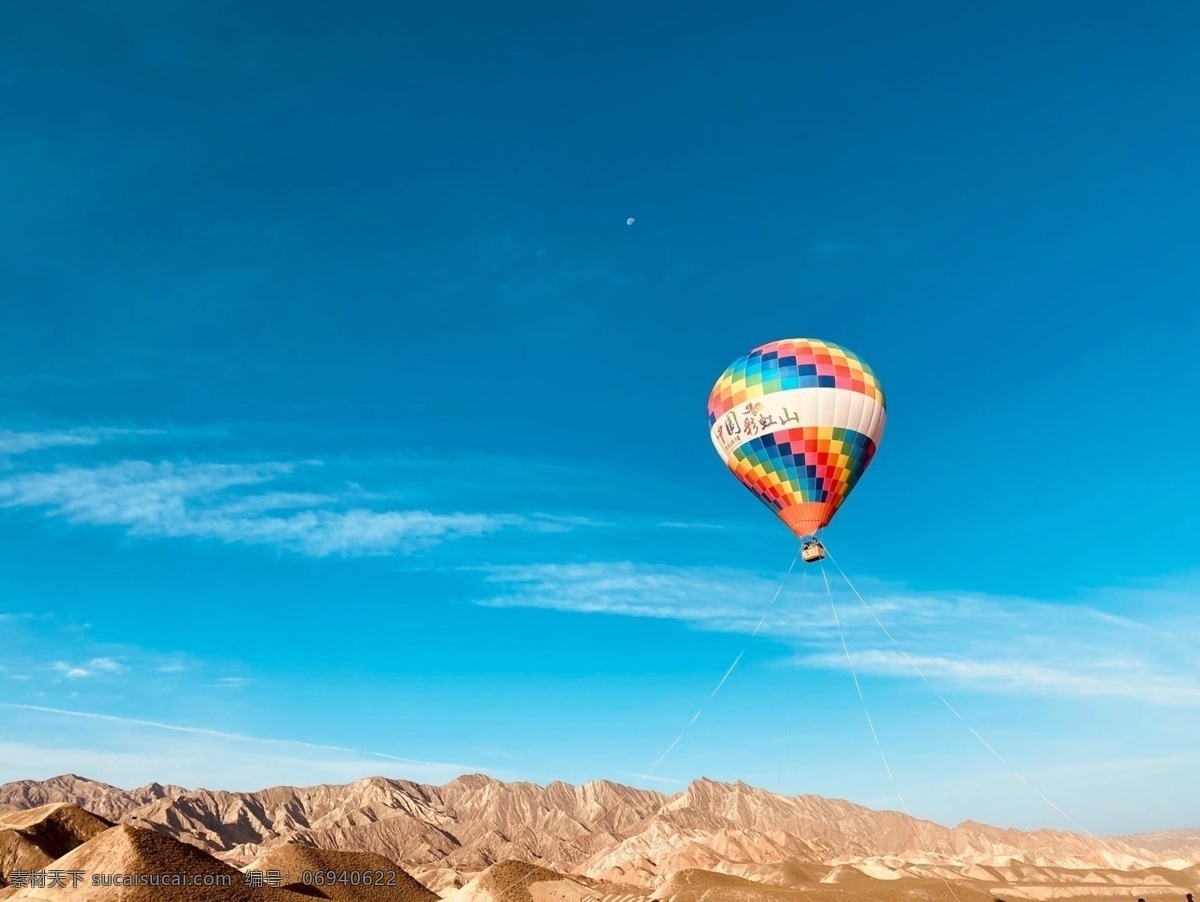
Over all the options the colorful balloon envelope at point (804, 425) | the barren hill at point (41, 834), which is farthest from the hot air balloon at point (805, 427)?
the barren hill at point (41, 834)

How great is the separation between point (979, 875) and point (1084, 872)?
92.2 feet

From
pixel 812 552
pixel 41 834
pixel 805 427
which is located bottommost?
pixel 41 834

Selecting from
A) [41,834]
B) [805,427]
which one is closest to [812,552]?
[805,427]

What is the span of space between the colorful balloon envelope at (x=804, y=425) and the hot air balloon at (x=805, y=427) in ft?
0.17

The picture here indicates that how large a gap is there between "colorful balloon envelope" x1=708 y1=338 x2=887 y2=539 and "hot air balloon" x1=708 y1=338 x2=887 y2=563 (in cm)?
5

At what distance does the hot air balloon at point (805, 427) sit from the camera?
4325cm

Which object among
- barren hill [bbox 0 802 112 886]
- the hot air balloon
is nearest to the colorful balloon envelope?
the hot air balloon

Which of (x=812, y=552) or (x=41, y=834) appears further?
(x=41, y=834)

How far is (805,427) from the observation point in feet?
142

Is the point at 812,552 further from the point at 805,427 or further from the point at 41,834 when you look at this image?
the point at 41,834

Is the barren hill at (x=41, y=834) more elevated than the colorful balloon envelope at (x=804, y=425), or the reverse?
the colorful balloon envelope at (x=804, y=425)

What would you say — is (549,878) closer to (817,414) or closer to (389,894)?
(389,894)

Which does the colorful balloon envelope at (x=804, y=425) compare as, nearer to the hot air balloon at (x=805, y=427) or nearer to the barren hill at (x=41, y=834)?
→ the hot air balloon at (x=805, y=427)

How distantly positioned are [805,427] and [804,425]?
0.12m
